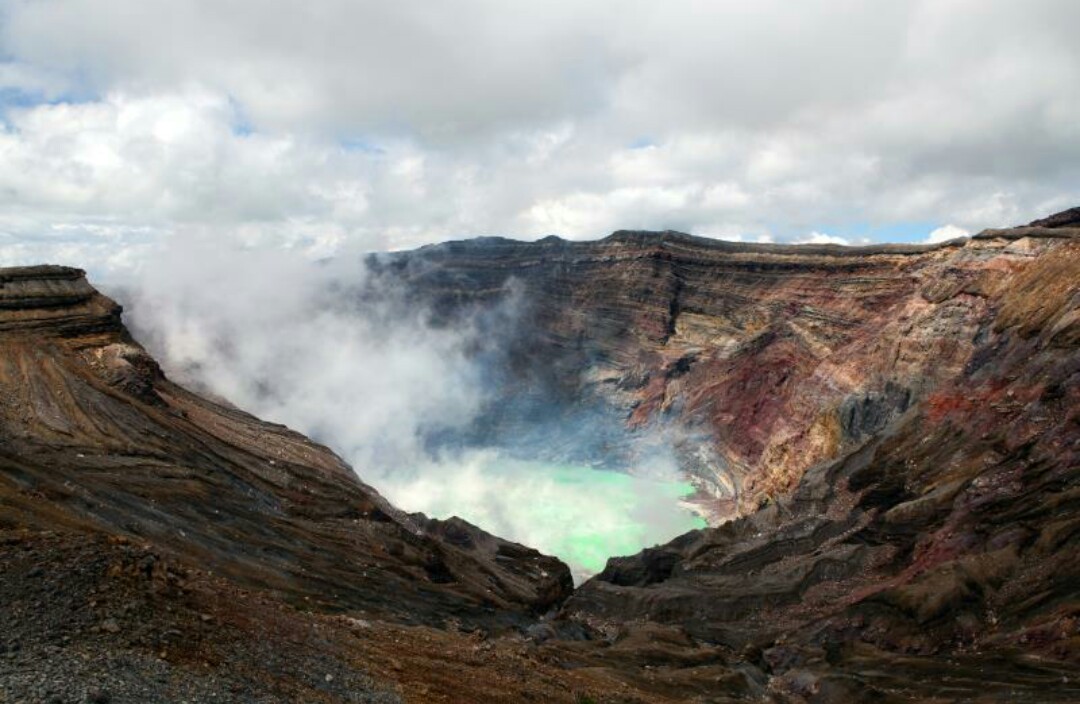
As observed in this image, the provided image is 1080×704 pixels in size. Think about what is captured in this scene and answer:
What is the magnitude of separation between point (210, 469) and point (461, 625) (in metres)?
13.2

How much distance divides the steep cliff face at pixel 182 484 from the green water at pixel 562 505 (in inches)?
975

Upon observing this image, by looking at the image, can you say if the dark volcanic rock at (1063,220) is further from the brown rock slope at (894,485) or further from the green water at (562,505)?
the green water at (562,505)

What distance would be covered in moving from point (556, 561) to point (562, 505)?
3076 cm

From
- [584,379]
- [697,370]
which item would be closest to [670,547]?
[697,370]

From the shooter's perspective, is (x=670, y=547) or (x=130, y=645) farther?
(x=670, y=547)

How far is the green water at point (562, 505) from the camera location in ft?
234

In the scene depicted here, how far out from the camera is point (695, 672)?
30891 millimetres

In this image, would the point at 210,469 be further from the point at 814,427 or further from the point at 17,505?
the point at 814,427

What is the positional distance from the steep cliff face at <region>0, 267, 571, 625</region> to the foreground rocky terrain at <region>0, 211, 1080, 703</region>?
0.53 ft

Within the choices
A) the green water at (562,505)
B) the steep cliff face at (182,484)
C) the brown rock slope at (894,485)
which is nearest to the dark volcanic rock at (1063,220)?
the brown rock slope at (894,485)

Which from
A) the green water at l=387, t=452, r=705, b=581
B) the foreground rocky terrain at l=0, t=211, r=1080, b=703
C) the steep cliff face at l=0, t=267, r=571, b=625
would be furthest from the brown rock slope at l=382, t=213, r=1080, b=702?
the steep cliff face at l=0, t=267, r=571, b=625

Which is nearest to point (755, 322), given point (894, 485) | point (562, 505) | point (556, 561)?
point (562, 505)

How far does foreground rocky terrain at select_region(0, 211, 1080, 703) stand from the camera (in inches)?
623

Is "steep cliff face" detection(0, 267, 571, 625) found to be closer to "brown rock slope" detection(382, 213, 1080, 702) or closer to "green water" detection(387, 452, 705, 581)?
"brown rock slope" detection(382, 213, 1080, 702)
